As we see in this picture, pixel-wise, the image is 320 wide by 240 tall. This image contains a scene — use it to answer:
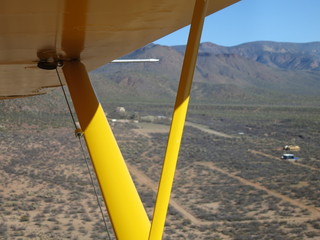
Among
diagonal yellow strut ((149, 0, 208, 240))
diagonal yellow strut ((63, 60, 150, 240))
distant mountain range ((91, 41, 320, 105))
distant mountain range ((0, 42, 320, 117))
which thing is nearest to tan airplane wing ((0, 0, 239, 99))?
diagonal yellow strut ((149, 0, 208, 240))

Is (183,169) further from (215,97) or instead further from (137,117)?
(215,97)

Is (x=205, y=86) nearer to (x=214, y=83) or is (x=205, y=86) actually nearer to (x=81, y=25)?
(x=214, y=83)

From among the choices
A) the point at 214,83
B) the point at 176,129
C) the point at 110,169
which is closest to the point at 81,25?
the point at 176,129

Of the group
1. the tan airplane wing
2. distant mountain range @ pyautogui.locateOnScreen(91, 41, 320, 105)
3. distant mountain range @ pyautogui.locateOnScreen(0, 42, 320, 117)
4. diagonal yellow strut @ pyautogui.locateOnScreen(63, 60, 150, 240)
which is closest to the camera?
the tan airplane wing

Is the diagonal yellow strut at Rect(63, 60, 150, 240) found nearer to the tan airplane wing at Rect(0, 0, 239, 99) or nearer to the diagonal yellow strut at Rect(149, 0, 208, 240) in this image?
the tan airplane wing at Rect(0, 0, 239, 99)

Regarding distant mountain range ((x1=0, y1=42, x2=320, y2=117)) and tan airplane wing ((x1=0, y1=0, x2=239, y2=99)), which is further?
distant mountain range ((x1=0, y1=42, x2=320, y2=117))

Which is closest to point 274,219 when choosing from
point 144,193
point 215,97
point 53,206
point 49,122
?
point 144,193
